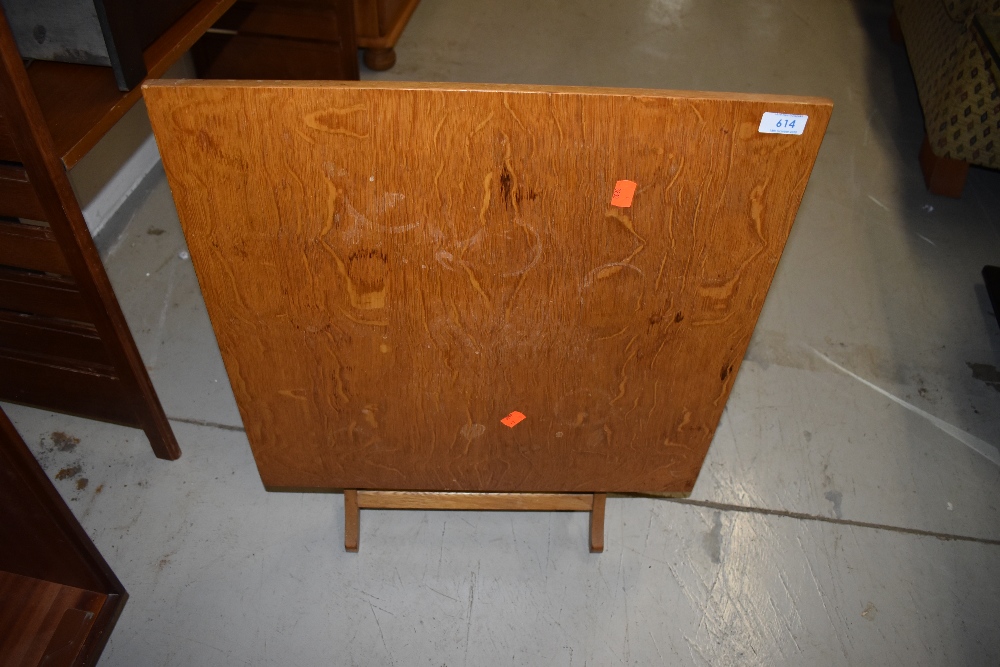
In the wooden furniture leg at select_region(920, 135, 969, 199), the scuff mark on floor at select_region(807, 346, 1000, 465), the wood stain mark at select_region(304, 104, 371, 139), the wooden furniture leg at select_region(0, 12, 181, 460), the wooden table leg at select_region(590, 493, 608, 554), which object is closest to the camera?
the wood stain mark at select_region(304, 104, 371, 139)

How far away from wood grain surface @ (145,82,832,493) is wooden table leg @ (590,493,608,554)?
24 cm

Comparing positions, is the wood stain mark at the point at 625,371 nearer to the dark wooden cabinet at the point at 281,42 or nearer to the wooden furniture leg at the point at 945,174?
the dark wooden cabinet at the point at 281,42

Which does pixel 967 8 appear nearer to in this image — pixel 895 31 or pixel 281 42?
pixel 895 31

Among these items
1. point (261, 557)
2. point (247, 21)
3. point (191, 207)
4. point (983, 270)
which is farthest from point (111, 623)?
point (983, 270)

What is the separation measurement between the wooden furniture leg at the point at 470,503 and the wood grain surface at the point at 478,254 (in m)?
0.19

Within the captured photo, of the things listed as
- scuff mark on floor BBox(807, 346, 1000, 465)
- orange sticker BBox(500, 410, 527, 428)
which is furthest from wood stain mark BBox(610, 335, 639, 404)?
scuff mark on floor BBox(807, 346, 1000, 465)

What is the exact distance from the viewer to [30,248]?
138 cm

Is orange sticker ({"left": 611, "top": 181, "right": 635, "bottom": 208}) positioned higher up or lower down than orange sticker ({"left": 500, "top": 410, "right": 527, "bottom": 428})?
higher up

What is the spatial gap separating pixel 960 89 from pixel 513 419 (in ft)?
6.39

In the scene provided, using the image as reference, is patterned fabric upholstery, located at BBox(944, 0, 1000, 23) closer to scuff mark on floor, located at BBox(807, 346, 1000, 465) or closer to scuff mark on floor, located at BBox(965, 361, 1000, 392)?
scuff mark on floor, located at BBox(965, 361, 1000, 392)

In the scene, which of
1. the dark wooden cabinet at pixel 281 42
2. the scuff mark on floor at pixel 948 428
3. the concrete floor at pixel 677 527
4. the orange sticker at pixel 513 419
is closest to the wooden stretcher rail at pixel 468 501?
the concrete floor at pixel 677 527

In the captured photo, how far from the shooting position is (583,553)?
1707 mm

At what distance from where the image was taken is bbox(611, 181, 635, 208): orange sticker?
1.01 meters

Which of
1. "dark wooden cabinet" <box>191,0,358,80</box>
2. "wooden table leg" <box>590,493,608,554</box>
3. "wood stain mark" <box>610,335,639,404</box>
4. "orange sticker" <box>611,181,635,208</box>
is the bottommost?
"wooden table leg" <box>590,493,608,554</box>
